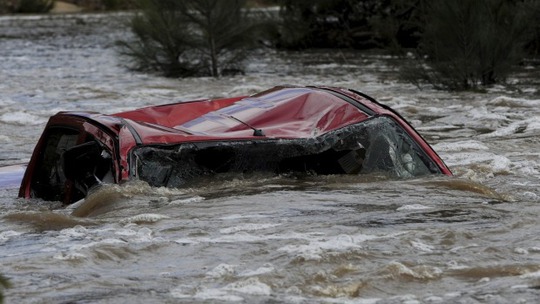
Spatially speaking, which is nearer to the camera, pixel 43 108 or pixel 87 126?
pixel 87 126

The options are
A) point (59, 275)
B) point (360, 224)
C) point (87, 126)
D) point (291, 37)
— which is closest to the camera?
point (59, 275)

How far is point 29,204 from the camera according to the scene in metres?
8.07

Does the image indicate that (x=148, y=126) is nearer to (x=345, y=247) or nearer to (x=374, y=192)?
(x=374, y=192)

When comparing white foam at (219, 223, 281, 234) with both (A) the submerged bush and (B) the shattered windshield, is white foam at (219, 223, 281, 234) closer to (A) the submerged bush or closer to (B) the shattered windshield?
(B) the shattered windshield

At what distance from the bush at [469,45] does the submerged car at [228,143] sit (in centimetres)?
1096

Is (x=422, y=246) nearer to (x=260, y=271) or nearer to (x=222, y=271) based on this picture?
(x=260, y=271)

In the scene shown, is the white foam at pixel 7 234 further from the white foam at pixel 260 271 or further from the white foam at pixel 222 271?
the white foam at pixel 260 271

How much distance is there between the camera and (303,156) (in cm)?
823

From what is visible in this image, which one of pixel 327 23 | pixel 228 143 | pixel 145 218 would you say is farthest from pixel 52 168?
pixel 327 23

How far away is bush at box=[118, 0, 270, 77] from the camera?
24.1 metres

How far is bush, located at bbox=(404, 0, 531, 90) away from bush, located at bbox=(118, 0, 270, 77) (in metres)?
5.45

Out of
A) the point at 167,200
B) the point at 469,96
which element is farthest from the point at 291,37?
the point at 167,200

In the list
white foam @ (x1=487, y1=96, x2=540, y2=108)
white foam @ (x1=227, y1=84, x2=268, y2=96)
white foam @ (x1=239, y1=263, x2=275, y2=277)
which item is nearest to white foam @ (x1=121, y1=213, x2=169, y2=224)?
white foam @ (x1=239, y1=263, x2=275, y2=277)

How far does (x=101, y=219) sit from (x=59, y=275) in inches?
62.3
